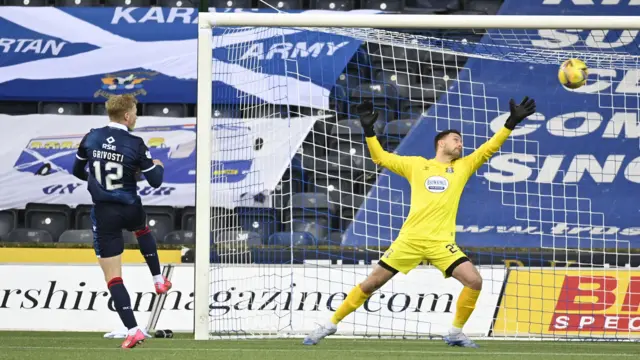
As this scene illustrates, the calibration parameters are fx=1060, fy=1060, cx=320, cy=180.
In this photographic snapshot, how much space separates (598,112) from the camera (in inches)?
468

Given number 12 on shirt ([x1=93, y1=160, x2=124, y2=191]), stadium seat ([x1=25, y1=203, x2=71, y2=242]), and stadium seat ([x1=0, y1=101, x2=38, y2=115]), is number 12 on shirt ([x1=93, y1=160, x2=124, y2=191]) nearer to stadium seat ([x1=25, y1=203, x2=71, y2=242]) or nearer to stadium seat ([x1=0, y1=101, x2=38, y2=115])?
stadium seat ([x1=25, y1=203, x2=71, y2=242])

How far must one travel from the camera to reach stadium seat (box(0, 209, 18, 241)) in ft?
39.6

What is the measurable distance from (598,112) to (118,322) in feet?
18.9

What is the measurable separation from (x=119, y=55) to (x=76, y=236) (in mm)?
2118

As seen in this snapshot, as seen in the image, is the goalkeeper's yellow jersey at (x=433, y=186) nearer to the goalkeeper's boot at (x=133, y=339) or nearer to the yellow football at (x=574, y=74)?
the yellow football at (x=574, y=74)

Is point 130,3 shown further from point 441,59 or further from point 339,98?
point 441,59

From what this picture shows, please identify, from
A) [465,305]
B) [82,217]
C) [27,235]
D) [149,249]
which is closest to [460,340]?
[465,305]

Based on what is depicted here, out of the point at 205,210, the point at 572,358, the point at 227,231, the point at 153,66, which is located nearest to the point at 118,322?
the point at 227,231

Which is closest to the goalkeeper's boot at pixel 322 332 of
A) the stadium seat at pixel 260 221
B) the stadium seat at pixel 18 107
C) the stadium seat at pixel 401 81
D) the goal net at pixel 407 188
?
the goal net at pixel 407 188

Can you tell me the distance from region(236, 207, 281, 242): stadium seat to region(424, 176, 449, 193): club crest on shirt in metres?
3.03

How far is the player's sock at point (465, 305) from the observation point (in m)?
7.87

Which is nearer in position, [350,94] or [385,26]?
[385,26]

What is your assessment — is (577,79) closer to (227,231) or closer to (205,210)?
(205,210)

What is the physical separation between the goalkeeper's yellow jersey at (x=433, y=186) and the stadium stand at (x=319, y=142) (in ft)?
10.2
